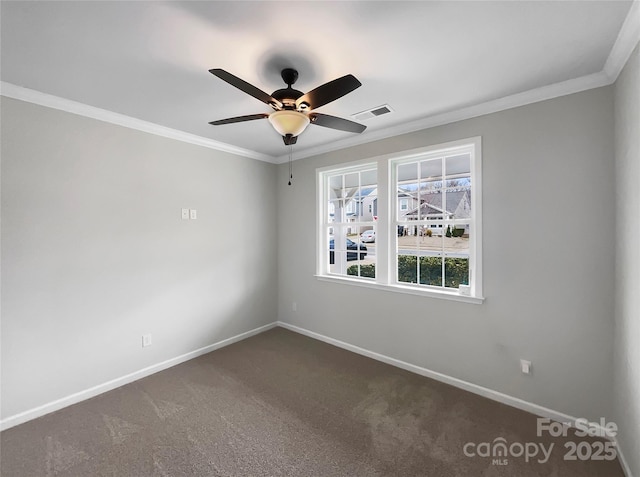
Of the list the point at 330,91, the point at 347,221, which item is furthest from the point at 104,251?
the point at 347,221

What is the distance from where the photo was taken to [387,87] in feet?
7.11

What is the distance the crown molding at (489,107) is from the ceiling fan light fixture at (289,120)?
58.9 inches

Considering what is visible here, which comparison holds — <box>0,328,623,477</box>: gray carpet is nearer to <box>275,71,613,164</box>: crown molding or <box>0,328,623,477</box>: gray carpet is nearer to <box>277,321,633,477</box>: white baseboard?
<box>277,321,633,477</box>: white baseboard

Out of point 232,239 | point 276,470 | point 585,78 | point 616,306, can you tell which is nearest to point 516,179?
point 585,78

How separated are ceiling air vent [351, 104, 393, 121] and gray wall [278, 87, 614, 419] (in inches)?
20.2

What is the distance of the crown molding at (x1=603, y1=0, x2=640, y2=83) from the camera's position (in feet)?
4.57

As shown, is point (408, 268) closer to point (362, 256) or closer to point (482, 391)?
point (362, 256)

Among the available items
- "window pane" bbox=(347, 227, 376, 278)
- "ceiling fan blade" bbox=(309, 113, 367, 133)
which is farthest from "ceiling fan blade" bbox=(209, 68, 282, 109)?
"window pane" bbox=(347, 227, 376, 278)

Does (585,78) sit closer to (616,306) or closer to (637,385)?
(616,306)

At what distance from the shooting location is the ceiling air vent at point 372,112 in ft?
8.23

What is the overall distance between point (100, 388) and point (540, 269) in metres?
3.99

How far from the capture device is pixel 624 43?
157 centimetres

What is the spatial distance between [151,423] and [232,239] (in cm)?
210

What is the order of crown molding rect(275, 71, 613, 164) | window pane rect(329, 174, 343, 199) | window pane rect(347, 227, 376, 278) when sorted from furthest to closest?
window pane rect(329, 174, 343, 199) < window pane rect(347, 227, 376, 278) < crown molding rect(275, 71, 613, 164)
